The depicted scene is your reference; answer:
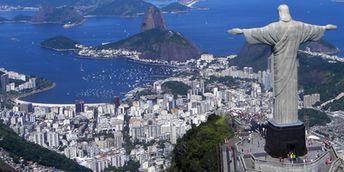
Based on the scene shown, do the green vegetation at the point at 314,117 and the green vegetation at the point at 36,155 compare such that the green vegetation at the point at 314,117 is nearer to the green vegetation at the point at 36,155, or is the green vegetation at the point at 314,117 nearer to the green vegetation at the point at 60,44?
the green vegetation at the point at 36,155

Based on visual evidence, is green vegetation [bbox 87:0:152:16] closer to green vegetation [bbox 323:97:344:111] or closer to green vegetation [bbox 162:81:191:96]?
green vegetation [bbox 162:81:191:96]

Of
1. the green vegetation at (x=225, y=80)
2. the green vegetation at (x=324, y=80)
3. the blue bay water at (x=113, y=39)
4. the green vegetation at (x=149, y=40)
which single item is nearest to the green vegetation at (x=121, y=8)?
the blue bay water at (x=113, y=39)

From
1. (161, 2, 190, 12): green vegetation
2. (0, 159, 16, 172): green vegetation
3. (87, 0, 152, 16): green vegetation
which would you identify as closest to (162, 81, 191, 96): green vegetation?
(0, 159, 16, 172): green vegetation

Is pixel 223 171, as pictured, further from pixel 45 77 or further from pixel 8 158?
pixel 45 77

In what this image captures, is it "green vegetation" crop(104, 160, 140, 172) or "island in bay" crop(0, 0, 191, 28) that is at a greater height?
"island in bay" crop(0, 0, 191, 28)

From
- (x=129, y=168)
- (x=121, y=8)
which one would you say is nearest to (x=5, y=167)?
(x=129, y=168)

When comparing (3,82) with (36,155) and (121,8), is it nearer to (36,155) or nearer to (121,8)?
(36,155)

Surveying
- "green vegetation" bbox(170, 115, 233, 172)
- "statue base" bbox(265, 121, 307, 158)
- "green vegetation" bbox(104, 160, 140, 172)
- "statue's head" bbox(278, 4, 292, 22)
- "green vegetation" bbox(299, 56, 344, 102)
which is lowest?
"green vegetation" bbox(104, 160, 140, 172)
